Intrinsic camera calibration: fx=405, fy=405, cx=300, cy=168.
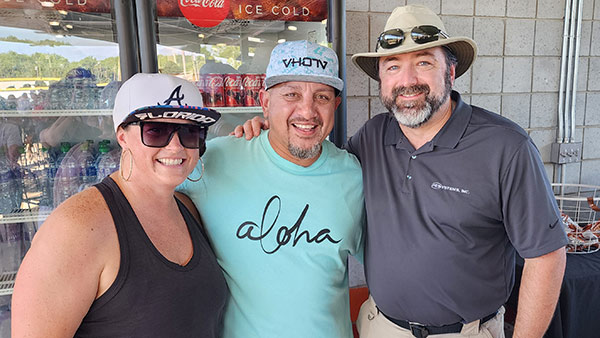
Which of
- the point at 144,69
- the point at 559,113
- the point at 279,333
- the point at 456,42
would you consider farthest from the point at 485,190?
the point at 559,113

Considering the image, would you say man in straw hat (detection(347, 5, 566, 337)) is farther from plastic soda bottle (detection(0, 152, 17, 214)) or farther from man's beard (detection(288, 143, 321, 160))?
plastic soda bottle (detection(0, 152, 17, 214))

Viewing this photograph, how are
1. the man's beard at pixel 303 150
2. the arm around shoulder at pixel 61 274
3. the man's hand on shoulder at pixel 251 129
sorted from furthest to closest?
the man's hand on shoulder at pixel 251 129, the man's beard at pixel 303 150, the arm around shoulder at pixel 61 274

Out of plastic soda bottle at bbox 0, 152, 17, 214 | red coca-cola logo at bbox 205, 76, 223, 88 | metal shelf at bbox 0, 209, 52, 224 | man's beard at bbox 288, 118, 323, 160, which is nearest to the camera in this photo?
man's beard at bbox 288, 118, 323, 160

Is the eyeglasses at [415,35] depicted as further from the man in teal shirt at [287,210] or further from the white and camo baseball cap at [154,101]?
the white and camo baseball cap at [154,101]

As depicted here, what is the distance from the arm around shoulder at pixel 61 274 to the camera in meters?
0.94

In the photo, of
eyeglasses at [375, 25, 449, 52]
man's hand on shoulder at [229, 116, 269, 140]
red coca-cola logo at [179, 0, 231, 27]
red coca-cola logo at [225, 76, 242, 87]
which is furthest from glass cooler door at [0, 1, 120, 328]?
eyeglasses at [375, 25, 449, 52]

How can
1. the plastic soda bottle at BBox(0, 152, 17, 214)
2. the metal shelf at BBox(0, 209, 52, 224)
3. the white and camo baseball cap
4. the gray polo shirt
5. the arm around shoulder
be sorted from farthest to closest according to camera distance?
the plastic soda bottle at BBox(0, 152, 17, 214) → the metal shelf at BBox(0, 209, 52, 224) → the gray polo shirt → the white and camo baseball cap → the arm around shoulder

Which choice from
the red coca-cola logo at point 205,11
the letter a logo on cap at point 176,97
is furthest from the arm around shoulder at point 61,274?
the red coca-cola logo at point 205,11

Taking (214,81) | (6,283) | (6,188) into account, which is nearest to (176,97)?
(214,81)

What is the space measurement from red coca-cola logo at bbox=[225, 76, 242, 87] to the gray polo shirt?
3.61 feet

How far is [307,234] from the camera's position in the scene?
148 centimetres

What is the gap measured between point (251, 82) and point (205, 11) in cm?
45

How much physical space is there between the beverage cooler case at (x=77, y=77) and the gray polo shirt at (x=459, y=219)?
1.08 metres

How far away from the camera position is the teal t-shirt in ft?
4.74
